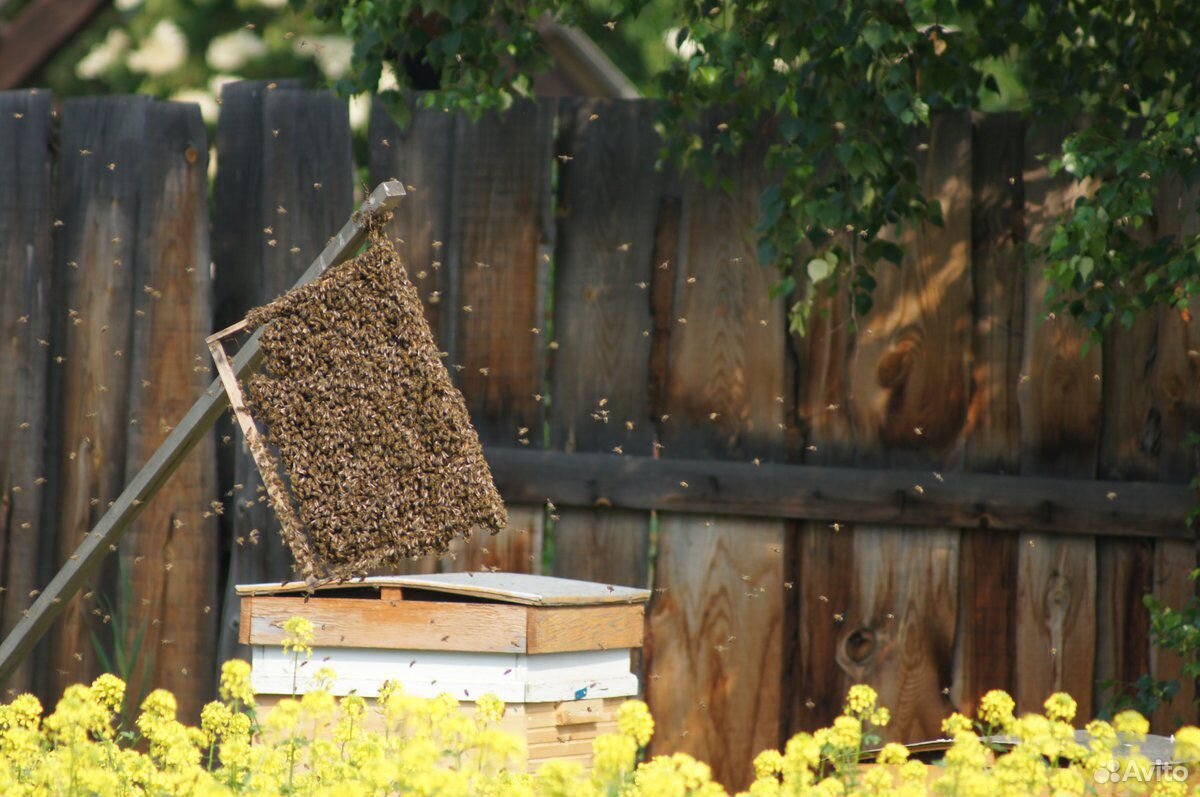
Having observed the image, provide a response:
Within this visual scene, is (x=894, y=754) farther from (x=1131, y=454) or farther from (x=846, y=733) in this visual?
(x=1131, y=454)

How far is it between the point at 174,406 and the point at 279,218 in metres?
0.66

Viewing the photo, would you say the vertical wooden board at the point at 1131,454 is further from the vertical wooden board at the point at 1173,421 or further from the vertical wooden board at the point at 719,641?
the vertical wooden board at the point at 719,641

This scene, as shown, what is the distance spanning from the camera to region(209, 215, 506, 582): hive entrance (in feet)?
8.95

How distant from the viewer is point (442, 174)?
4.14m

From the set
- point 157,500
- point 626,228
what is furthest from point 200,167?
point 626,228

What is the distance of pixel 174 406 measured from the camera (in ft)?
13.6

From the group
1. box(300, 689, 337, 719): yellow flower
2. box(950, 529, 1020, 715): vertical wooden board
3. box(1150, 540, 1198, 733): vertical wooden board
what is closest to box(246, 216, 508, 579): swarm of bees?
box(300, 689, 337, 719): yellow flower

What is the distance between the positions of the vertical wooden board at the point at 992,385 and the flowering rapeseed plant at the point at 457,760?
103 cm

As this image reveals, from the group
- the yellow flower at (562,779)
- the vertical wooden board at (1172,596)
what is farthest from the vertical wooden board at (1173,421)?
the yellow flower at (562,779)

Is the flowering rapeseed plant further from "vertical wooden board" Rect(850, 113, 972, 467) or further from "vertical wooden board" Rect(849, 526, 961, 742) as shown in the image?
"vertical wooden board" Rect(850, 113, 972, 467)

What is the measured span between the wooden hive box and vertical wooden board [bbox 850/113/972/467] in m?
1.14

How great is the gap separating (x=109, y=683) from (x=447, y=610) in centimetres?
77

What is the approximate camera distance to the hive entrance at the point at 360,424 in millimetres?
2727
